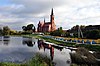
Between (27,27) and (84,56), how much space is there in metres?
154

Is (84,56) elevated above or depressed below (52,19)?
below

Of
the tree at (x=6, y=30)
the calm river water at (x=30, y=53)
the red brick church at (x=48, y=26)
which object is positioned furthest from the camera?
the red brick church at (x=48, y=26)

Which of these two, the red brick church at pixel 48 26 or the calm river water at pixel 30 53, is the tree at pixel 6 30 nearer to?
the red brick church at pixel 48 26

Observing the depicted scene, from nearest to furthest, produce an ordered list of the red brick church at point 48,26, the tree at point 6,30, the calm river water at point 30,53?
the calm river water at point 30,53 < the tree at point 6,30 < the red brick church at point 48,26

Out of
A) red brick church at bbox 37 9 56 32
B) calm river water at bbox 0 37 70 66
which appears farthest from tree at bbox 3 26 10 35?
calm river water at bbox 0 37 70 66

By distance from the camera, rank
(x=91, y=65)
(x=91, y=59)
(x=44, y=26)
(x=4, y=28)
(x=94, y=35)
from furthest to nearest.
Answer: (x=44, y=26) → (x=4, y=28) → (x=94, y=35) → (x=91, y=59) → (x=91, y=65)

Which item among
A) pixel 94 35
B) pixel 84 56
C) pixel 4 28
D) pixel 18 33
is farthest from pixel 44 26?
pixel 84 56

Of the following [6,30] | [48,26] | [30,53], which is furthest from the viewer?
[48,26]

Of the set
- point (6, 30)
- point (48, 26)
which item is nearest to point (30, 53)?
point (6, 30)

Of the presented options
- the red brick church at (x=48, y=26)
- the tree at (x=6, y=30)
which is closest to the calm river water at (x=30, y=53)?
the tree at (x=6, y=30)

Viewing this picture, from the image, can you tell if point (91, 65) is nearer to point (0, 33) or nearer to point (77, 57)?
point (77, 57)

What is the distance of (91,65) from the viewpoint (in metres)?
17.9

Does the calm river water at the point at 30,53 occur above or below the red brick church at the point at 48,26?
below

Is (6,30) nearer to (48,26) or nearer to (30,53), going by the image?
(48,26)
